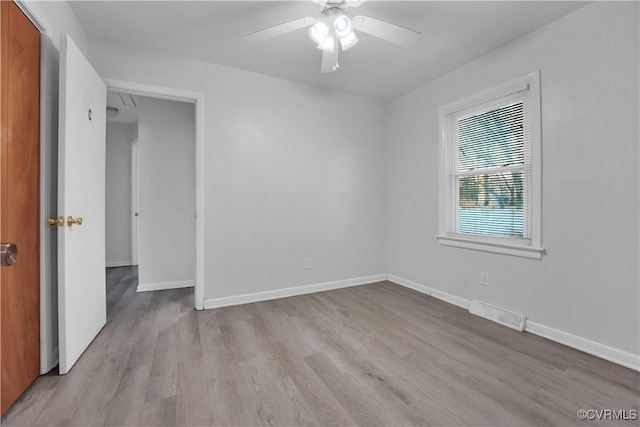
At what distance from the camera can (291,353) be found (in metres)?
2.03

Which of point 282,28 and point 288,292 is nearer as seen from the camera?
point 282,28

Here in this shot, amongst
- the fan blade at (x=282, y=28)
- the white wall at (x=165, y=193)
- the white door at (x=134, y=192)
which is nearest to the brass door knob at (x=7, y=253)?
the fan blade at (x=282, y=28)

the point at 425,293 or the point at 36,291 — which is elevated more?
the point at 36,291

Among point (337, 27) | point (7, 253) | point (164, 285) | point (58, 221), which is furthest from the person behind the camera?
point (164, 285)

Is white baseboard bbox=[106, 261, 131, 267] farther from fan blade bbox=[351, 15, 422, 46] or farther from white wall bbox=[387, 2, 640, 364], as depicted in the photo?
white wall bbox=[387, 2, 640, 364]

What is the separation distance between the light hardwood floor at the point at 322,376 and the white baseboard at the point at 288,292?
0.86 feet

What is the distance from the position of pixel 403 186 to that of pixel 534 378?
244cm

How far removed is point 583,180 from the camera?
2.10 metres

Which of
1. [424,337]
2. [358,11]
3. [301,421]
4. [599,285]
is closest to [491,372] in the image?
[424,337]

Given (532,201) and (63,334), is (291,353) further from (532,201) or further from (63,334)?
(532,201)

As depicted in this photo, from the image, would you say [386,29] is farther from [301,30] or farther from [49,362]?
[49,362]

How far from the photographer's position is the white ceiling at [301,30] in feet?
6.78

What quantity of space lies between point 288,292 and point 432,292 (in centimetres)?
166

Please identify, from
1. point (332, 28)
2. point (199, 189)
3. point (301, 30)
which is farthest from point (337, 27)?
point (199, 189)
